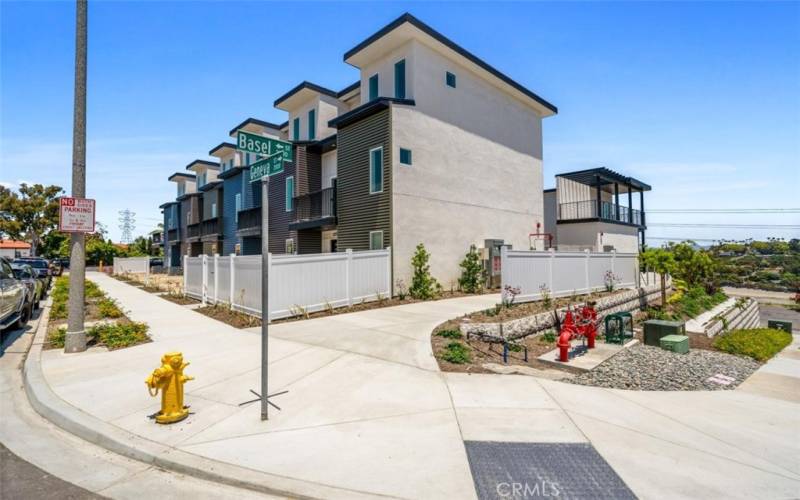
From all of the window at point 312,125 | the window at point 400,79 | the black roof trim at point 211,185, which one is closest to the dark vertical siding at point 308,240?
the window at point 312,125

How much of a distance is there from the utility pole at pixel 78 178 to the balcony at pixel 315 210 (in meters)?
9.95

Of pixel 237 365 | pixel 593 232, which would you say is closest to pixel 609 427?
pixel 237 365

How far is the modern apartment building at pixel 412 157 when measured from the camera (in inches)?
579

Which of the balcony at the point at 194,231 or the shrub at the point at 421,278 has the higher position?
the balcony at the point at 194,231

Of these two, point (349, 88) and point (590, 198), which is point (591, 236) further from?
point (349, 88)

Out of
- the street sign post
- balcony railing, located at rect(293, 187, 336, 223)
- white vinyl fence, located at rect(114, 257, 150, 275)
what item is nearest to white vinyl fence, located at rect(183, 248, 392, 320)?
balcony railing, located at rect(293, 187, 336, 223)

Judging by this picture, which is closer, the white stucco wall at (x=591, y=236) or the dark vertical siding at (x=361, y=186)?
the dark vertical siding at (x=361, y=186)

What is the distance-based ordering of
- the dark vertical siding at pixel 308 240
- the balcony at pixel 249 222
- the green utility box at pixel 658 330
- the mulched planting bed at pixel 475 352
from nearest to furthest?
the mulched planting bed at pixel 475 352
the green utility box at pixel 658 330
the dark vertical siding at pixel 308 240
the balcony at pixel 249 222

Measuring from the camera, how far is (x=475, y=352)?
24.7ft

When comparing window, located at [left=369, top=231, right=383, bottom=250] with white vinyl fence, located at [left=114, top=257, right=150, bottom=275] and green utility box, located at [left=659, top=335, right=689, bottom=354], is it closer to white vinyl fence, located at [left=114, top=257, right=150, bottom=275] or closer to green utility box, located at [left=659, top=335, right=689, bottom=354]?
green utility box, located at [left=659, top=335, right=689, bottom=354]

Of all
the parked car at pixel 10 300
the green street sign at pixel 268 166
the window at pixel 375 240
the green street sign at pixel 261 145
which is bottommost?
the parked car at pixel 10 300

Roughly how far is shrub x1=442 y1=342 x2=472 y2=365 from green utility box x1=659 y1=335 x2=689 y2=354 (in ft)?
17.0

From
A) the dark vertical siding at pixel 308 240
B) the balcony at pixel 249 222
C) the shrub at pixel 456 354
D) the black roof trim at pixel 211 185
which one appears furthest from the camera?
the black roof trim at pixel 211 185

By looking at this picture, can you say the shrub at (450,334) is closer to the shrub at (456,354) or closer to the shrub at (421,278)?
the shrub at (456,354)
